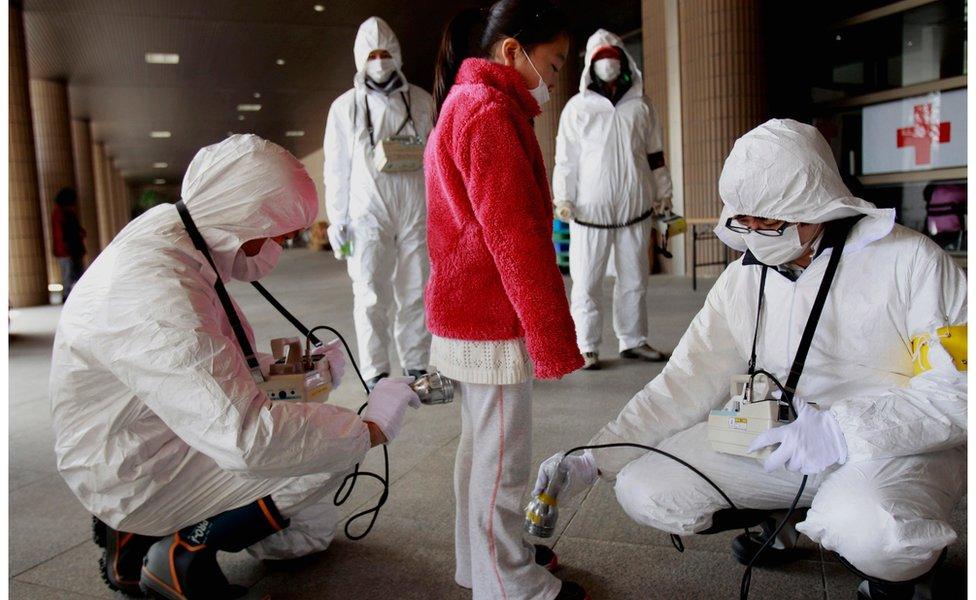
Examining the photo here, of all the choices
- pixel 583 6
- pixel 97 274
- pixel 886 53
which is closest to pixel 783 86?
pixel 886 53

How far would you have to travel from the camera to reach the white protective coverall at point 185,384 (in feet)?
5.12

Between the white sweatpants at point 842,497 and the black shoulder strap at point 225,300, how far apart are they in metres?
0.93

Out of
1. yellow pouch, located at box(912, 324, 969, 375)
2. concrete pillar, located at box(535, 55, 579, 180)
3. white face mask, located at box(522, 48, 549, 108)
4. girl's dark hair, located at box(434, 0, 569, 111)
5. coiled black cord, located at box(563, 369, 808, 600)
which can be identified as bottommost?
coiled black cord, located at box(563, 369, 808, 600)

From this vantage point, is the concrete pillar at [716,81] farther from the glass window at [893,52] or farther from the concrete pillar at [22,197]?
the concrete pillar at [22,197]

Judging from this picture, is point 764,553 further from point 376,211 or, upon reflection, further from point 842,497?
point 376,211

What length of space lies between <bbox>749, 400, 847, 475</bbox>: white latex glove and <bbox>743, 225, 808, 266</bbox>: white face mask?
358 millimetres

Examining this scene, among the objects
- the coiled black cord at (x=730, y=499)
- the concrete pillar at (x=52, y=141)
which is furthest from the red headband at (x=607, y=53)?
the concrete pillar at (x=52, y=141)

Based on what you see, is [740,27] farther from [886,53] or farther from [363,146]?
[363,146]

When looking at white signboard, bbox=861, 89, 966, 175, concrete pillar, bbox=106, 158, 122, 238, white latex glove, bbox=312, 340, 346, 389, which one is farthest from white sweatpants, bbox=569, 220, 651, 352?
concrete pillar, bbox=106, 158, 122, 238

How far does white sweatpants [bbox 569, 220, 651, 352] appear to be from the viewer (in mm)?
4543

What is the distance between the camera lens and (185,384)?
1.55 m

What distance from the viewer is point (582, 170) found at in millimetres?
4633

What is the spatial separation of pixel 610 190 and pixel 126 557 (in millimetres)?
3211

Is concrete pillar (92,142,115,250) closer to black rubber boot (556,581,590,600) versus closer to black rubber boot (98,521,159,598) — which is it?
black rubber boot (98,521,159,598)
